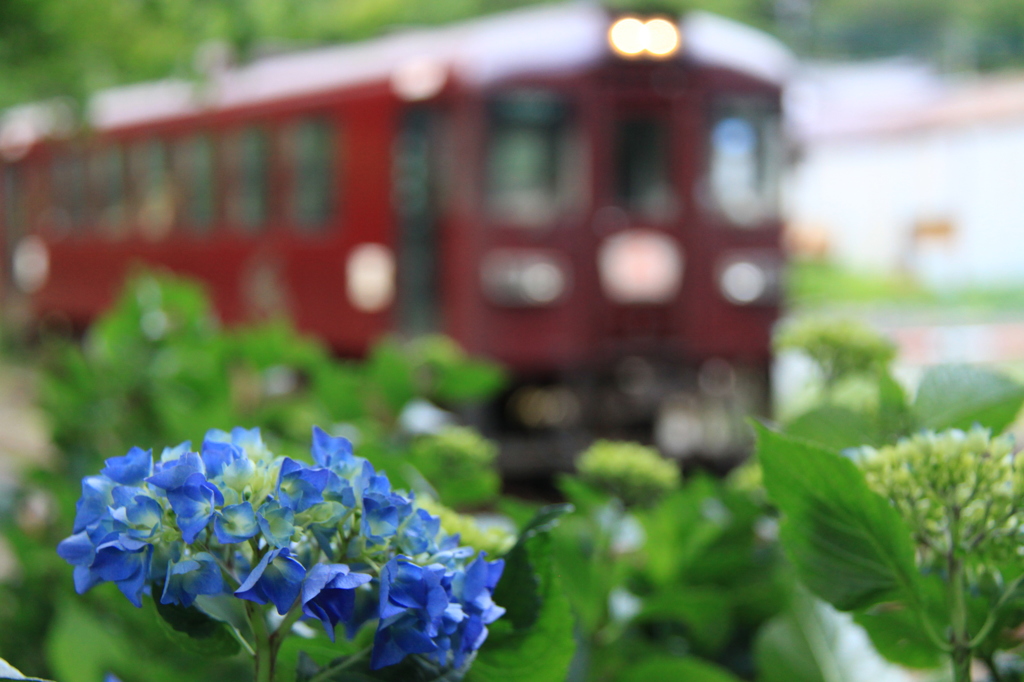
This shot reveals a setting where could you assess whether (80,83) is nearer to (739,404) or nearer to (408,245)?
(408,245)

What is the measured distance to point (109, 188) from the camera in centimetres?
1207

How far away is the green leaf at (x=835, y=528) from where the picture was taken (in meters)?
0.94

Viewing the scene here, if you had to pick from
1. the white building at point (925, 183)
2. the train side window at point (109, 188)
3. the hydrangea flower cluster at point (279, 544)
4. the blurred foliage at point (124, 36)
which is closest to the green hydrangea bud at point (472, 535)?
the hydrangea flower cluster at point (279, 544)

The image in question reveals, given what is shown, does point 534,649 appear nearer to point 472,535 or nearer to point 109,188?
point 472,535

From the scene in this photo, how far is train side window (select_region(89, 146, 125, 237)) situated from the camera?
1180 centimetres

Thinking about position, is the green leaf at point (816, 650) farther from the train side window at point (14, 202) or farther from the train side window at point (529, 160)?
the train side window at point (14, 202)

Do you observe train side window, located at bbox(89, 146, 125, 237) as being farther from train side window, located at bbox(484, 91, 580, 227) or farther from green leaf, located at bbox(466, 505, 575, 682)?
green leaf, located at bbox(466, 505, 575, 682)

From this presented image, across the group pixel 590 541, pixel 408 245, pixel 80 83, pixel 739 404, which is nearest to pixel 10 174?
pixel 408 245

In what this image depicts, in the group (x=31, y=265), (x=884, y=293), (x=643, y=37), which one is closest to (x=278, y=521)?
(x=643, y=37)

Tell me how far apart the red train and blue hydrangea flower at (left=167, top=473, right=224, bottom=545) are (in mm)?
7024

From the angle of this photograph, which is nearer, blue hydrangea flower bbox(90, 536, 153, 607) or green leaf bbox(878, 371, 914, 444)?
blue hydrangea flower bbox(90, 536, 153, 607)

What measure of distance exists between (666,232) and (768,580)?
6.66 meters

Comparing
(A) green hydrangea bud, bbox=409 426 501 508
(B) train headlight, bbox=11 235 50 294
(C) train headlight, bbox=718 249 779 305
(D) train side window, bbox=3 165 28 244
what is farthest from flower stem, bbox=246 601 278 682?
(D) train side window, bbox=3 165 28 244

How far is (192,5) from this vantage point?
3.27m
